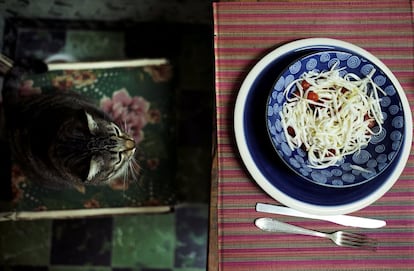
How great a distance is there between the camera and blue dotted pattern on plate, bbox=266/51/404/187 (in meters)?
0.79

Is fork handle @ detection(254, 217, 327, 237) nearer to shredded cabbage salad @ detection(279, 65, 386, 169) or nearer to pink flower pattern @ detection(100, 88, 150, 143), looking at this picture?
shredded cabbage salad @ detection(279, 65, 386, 169)

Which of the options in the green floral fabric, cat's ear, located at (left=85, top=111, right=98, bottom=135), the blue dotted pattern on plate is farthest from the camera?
the green floral fabric

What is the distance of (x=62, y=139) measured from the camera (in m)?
1.04

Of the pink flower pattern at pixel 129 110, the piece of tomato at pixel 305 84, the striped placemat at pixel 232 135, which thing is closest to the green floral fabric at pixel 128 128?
the pink flower pattern at pixel 129 110

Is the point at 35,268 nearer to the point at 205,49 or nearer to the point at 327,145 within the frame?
the point at 205,49

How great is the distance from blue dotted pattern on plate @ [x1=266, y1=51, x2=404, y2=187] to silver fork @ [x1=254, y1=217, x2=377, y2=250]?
103 millimetres

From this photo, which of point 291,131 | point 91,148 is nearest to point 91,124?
point 91,148

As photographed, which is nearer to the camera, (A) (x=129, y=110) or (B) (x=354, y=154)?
(B) (x=354, y=154)

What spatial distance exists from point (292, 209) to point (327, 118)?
6.8 inches

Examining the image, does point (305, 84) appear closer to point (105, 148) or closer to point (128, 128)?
point (105, 148)

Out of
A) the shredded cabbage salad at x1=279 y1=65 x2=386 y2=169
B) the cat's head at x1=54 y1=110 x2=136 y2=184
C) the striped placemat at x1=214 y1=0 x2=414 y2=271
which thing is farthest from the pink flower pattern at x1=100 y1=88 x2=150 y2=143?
the shredded cabbage salad at x1=279 y1=65 x2=386 y2=169

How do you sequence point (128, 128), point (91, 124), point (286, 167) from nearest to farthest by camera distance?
1. point (286, 167)
2. point (91, 124)
3. point (128, 128)

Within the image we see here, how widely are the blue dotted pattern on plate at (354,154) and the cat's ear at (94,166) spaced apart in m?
0.38

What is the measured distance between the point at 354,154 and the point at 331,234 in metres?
0.15
